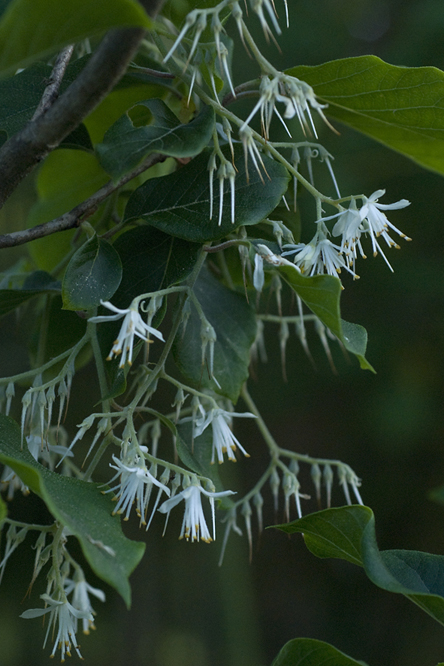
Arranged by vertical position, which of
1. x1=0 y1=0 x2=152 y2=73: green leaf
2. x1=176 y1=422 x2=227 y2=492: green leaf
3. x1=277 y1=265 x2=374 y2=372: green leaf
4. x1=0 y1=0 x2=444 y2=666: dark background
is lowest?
x1=0 y1=0 x2=444 y2=666: dark background

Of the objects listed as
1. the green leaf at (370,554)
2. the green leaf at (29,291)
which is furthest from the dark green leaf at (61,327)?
the green leaf at (370,554)

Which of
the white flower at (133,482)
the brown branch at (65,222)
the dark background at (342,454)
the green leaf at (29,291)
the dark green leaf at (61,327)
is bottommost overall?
the dark background at (342,454)

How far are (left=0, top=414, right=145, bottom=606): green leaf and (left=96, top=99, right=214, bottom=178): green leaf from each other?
16cm

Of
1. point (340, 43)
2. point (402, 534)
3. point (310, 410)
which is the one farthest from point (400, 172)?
point (402, 534)

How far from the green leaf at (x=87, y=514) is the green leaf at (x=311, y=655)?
14 centimetres

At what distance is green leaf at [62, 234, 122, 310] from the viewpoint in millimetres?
339

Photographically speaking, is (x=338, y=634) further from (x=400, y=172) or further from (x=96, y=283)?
(x=96, y=283)

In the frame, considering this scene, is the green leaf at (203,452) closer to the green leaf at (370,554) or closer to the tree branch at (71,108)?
the green leaf at (370,554)

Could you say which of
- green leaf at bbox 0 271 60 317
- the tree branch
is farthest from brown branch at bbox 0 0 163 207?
green leaf at bbox 0 271 60 317

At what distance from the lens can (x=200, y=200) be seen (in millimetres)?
359

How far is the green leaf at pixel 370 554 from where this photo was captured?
0.31m

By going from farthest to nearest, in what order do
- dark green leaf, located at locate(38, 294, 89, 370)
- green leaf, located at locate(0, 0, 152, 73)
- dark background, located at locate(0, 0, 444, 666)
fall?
dark background, located at locate(0, 0, 444, 666) → dark green leaf, located at locate(38, 294, 89, 370) → green leaf, located at locate(0, 0, 152, 73)

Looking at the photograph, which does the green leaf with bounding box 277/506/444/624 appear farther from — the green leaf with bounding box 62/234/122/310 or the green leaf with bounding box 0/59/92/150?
the green leaf with bounding box 0/59/92/150

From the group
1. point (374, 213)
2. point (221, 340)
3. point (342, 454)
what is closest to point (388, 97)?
point (374, 213)
